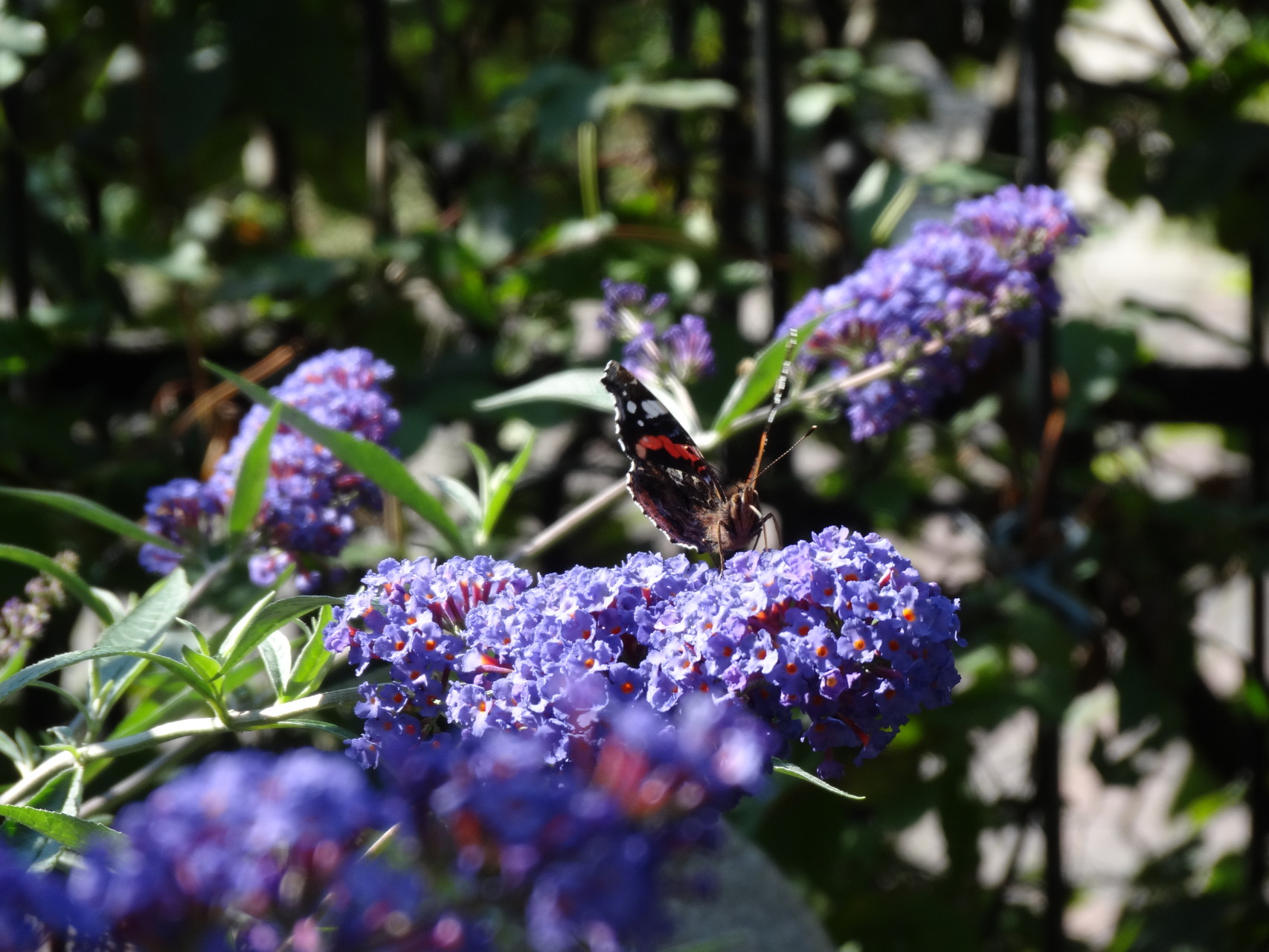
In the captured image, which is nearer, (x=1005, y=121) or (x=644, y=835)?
(x=644, y=835)

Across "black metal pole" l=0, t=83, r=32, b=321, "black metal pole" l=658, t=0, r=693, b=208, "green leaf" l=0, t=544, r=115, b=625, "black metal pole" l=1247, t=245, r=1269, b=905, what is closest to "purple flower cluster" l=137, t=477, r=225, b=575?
"green leaf" l=0, t=544, r=115, b=625

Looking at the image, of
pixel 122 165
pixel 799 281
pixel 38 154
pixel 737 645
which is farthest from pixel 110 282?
pixel 737 645

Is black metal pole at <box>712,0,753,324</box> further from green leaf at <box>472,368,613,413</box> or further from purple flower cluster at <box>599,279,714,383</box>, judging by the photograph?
green leaf at <box>472,368,613,413</box>

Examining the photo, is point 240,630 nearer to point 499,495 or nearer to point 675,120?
point 499,495

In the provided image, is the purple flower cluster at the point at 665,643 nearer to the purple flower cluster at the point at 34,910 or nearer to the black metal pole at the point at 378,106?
the purple flower cluster at the point at 34,910

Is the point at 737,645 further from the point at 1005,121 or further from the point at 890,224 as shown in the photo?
the point at 1005,121

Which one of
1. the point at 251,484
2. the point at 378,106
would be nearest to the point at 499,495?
the point at 251,484
